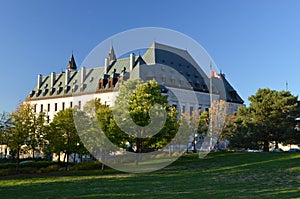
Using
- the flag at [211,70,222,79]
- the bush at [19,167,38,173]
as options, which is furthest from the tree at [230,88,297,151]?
the bush at [19,167,38,173]

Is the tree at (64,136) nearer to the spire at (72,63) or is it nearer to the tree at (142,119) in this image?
the tree at (142,119)

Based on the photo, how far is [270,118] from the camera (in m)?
47.3

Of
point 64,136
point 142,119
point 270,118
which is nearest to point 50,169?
point 64,136

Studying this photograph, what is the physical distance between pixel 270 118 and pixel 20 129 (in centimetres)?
3014

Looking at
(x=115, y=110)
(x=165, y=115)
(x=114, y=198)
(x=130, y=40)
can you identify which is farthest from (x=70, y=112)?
(x=114, y=198)

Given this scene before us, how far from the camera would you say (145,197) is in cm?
1709

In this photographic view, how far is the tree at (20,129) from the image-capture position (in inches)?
1435

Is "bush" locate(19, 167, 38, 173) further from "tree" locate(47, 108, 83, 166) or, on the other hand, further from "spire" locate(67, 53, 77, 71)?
"spire" locate(67, 53, 77, 71)

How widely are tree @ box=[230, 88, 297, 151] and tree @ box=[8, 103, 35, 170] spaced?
89.3 ft

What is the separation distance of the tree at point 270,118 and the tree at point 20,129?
89.3ft

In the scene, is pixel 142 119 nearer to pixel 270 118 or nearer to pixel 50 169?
pixel 50 169

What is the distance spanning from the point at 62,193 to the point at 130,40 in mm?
10209

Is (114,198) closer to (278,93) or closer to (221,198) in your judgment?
(221,198)

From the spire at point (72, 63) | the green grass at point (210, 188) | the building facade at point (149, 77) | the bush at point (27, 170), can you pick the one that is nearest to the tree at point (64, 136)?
the bush at point (27, 170)
